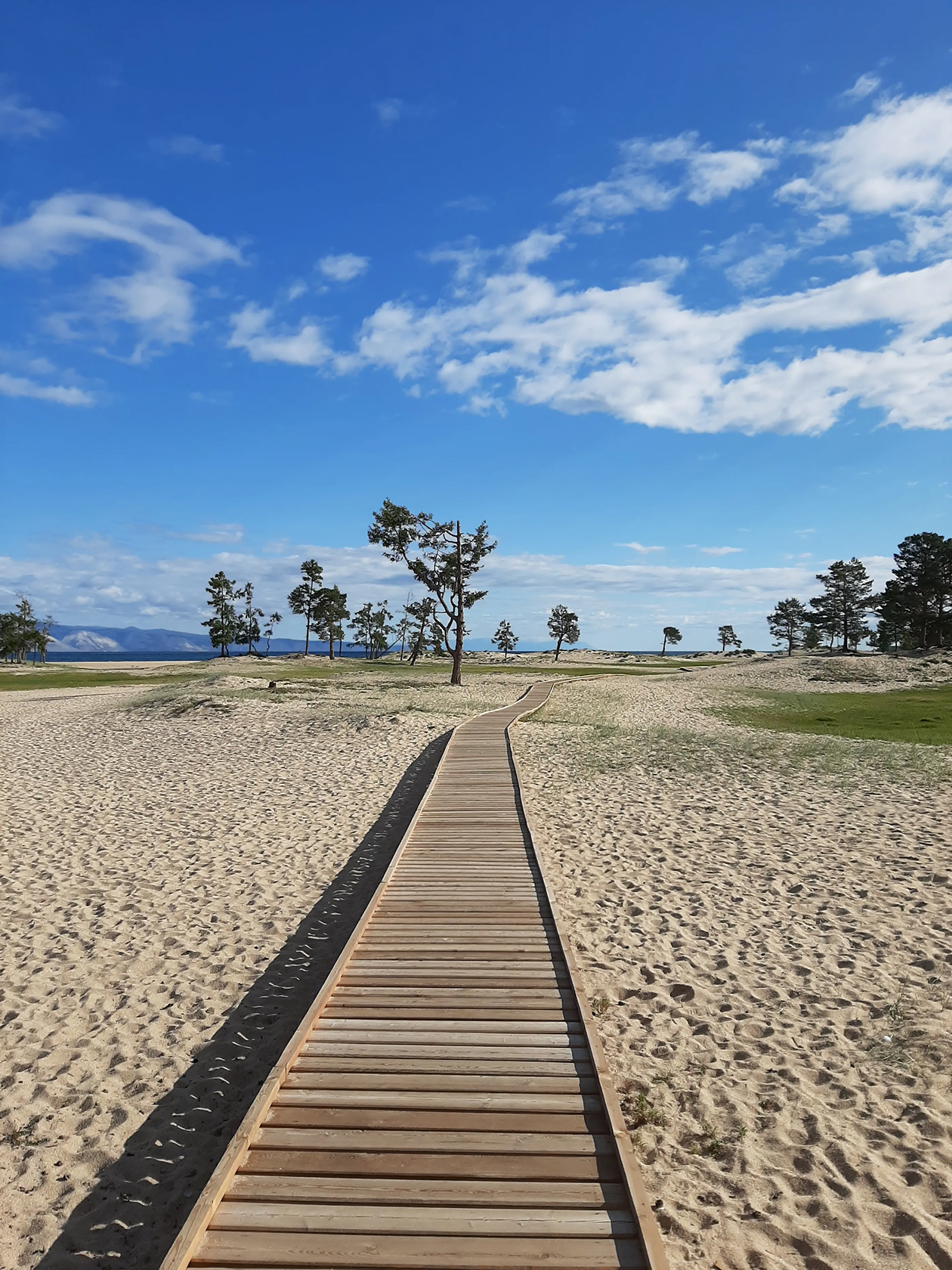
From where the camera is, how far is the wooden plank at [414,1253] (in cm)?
376

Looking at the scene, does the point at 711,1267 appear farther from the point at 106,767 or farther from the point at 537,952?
the point at 106,767

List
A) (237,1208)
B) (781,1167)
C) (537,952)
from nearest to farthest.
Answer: (237,1208), (781,1167), (537,952)

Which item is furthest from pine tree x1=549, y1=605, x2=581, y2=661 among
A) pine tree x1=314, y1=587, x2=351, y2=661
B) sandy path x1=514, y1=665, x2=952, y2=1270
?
sandy path x1=514, y1=665, x2=952, y2=1270

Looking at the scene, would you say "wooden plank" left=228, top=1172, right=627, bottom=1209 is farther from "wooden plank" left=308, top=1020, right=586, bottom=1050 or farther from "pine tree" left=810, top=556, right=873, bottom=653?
"pine tree" left=810, top=556, right=873, bottom=653

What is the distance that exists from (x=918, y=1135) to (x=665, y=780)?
38.8ft

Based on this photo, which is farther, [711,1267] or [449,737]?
[449,737]

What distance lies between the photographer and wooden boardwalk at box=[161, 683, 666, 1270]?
387 cm

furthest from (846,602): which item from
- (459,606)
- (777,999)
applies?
(777,999)

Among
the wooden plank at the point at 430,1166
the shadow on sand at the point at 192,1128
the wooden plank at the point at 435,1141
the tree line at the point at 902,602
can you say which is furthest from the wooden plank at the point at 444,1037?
the tree line at the point at 902,602

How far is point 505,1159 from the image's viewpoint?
14.8 feet

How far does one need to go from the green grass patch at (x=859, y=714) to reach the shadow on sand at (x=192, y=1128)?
2035cm

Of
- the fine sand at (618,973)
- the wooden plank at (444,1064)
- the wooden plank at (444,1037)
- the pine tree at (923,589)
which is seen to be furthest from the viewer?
the pine tree at (923,589)

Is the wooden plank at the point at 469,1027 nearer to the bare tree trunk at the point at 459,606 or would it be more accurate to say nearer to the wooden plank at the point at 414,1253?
the wooden plank at the point at 414,1253

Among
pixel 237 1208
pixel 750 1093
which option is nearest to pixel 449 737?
pixel 750 1093
